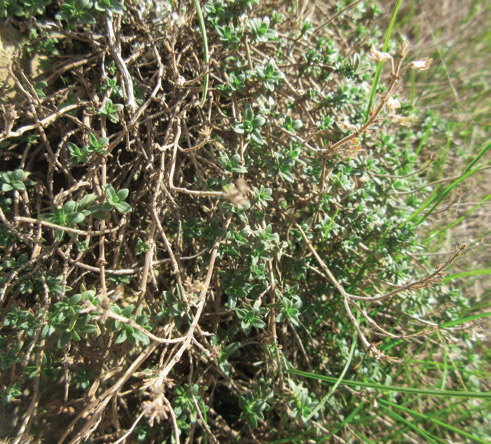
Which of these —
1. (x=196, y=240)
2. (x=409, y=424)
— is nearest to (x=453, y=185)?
(x=409, y=424)

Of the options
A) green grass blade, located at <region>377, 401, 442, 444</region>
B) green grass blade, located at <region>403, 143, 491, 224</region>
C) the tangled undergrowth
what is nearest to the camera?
the tangled undergrowth

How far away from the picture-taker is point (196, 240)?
203cm

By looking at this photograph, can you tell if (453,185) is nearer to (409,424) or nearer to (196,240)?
(409,424)

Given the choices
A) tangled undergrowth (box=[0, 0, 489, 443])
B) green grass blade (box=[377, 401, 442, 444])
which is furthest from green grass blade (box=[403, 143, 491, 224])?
green grass blade (box=[377, 401, 442, 444])

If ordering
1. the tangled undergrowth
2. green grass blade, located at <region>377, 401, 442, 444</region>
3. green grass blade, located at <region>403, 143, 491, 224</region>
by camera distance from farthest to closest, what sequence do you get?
green grass blade, located at <region>403, 143, 491, 224</region> → green grass blade, located at <region>377, 401, 442, 444</region> → the tangled undergrowth

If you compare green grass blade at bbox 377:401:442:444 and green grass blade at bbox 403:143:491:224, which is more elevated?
green grass blade at bbox 403:143:491:224

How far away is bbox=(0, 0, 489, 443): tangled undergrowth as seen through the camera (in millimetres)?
1620

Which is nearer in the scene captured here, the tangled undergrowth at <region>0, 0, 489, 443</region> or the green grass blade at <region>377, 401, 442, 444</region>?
the tangled undergrowth at <region>0, 0, 489, 443</region>

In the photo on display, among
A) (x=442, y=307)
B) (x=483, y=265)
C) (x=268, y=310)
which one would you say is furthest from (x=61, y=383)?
(x=483, y=265)

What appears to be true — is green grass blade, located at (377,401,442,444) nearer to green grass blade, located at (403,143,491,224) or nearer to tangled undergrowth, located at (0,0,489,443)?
tangled undergrowth, located at (0,0,489,443)

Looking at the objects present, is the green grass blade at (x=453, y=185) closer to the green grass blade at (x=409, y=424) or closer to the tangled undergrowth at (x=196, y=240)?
the tangled undergrowth at (x=196, y=240)

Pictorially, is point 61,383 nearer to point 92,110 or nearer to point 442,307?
point 92,110

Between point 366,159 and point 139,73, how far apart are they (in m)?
1.37

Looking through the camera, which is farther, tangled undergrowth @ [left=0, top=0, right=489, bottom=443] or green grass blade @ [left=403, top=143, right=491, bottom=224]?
green grass blade @ [left=403, top=143, right=491, bottom=224]
